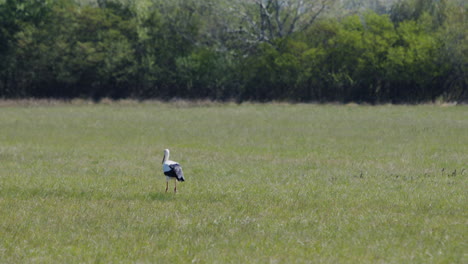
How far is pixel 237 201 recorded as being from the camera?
651 inches

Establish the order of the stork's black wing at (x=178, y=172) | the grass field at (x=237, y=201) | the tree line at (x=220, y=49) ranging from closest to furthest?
1. the grass field at (x=237, y=201)
2. the stork's black wing at (x=178, y=172)
3. the tree line at (x=220, y=49)

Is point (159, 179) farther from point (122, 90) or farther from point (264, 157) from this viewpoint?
point (122, 90)

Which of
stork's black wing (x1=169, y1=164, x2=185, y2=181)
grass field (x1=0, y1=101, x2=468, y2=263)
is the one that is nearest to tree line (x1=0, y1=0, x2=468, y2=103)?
grass field (x1=0, y1=101, x2=468, y2=263)

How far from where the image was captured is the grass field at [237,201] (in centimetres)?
1147

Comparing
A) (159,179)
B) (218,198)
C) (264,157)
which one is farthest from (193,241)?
(264,157)

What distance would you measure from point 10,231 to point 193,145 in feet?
66.0

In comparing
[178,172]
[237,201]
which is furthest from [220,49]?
[237,201]

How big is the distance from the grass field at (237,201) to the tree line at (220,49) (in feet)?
185

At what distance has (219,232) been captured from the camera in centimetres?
1292

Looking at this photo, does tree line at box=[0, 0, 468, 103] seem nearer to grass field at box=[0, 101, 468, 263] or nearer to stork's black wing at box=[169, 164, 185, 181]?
grass field at box=[0, 101, 468, 263]

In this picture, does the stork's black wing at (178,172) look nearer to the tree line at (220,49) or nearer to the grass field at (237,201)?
the grass field at (237,201)

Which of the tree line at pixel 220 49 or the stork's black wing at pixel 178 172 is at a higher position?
the tree line at pixel 220 49

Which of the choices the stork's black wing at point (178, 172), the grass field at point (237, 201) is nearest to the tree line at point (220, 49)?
the grass field at point (237, 201)

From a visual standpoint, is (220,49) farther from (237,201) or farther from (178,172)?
(237,201)
